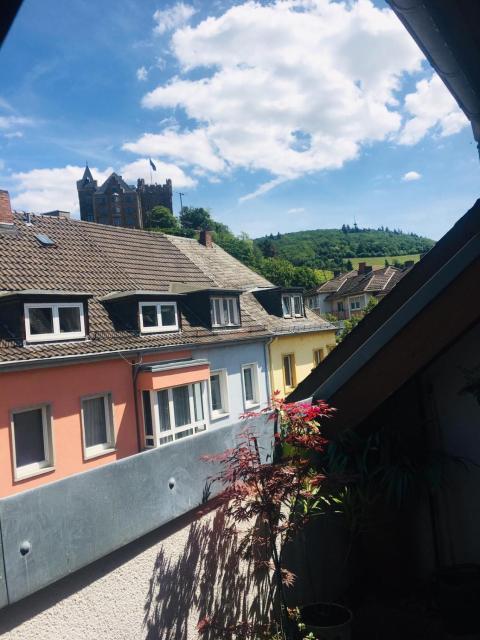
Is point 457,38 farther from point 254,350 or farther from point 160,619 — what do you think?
point 254,350

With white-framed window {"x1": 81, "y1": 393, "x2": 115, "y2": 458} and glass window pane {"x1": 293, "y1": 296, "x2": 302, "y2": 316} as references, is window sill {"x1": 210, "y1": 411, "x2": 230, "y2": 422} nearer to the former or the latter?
white-framed window {"x1": 81, "y1": 393, "x2": 115, "y2": 458}

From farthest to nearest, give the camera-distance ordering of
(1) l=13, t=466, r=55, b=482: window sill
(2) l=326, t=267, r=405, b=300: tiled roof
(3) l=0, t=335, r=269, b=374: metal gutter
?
(2) l=326, t=267, r=405, b=300: tiled roof
(3) l=0, t=335, r=269, b=374: metal gutter
(1) l=13, t=466, r=55, b=482: window sill

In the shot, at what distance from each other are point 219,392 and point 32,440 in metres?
7.20

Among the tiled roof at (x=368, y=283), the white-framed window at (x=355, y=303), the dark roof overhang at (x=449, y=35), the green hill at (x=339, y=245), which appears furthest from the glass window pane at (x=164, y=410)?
the green hill at (x=339, y=245)

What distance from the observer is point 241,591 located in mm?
3615

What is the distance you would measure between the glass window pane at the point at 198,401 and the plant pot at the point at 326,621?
39.5 feet

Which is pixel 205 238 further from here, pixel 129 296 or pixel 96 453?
pixel 96 453

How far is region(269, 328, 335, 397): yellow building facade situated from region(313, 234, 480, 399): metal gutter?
50.4 ft

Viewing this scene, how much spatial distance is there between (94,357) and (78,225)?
693 cm

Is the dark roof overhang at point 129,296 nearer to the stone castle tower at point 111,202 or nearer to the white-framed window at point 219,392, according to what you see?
the white-framed window at point 219,392

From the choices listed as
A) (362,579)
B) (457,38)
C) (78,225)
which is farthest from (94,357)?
(457,38)

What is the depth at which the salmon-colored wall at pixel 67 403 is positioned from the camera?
35.8 ft

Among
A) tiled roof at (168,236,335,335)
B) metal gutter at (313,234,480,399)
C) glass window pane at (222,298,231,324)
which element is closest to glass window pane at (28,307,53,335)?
glass window pane at (222,298,231,324)

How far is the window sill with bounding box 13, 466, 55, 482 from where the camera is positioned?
35.8ft
